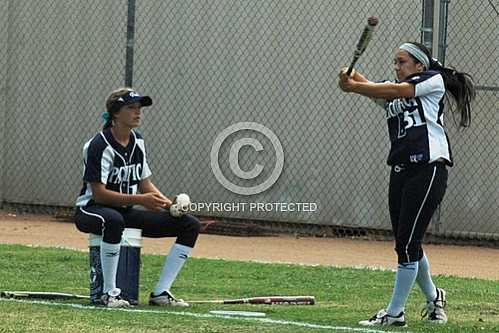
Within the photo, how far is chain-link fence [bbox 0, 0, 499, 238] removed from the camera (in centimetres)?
1331

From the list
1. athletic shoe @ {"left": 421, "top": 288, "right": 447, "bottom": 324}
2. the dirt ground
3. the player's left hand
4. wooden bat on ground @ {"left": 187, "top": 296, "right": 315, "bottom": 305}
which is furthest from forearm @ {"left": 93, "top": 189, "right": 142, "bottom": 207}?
the dirt ground

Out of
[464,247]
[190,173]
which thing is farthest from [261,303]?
[190,173]

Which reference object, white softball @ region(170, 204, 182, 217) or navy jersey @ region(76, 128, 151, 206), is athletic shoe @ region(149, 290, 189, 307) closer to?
white softball @ region(170, 204, 182, 217)

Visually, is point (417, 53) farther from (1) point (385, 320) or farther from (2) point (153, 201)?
(2) point (153, 201)

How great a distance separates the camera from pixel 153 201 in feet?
27.2

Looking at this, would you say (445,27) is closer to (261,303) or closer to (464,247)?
(464,247)

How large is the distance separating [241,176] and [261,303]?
19.3 ft

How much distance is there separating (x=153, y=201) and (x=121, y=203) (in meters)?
0.21

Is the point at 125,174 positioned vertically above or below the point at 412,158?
below

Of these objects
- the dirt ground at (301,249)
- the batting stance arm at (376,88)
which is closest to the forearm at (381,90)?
the batting stance arm at (376,88)

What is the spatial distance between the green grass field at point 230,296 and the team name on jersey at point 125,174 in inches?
32.3

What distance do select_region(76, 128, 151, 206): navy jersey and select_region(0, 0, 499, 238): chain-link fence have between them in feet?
17.8

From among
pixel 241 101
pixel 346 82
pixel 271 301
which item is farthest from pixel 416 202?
pixel 241 101

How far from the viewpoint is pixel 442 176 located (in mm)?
7566
